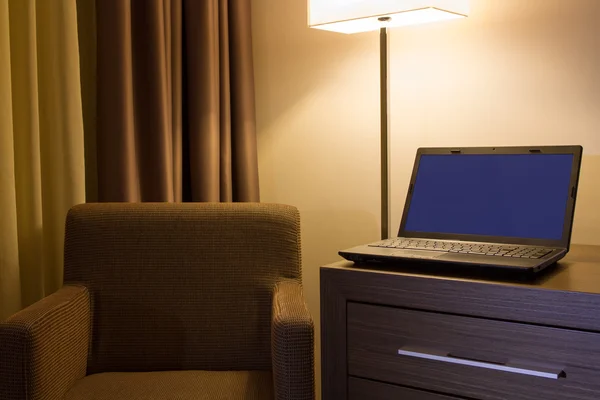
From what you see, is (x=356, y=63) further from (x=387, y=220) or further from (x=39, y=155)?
(x=39, y=155)

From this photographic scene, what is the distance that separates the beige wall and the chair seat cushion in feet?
2.41

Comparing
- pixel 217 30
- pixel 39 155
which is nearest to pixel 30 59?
pixel 39 155

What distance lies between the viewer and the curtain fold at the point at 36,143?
1597mm

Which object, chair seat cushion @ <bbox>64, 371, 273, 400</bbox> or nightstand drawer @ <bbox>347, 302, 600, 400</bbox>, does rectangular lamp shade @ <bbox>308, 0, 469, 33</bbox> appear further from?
chair seat cushion @ <bbox>64, 371, 273, 400</bbox>

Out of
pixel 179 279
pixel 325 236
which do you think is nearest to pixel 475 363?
pixel 179 279

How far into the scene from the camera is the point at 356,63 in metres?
Answer: 2.03

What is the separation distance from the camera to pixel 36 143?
1.67 metres

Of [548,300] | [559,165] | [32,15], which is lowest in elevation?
[548,300]

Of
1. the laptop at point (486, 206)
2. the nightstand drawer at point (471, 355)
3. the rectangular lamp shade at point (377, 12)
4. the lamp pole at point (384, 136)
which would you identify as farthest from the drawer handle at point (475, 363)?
the rectangular lamp shade at point (377, 12)

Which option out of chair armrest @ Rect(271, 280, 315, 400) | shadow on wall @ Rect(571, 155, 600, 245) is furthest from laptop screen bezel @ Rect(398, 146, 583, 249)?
chair armrest @ Rect(271, 280, 315, 400)

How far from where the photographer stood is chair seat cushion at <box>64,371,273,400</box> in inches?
53.2

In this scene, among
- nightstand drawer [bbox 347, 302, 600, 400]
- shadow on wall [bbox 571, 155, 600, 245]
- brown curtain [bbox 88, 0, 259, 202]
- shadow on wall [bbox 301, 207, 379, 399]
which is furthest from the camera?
shadow on wall [bbox 301, 207, 379, 399]

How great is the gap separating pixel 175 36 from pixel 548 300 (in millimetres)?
1265

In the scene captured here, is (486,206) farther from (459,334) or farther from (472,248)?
(459,334)
